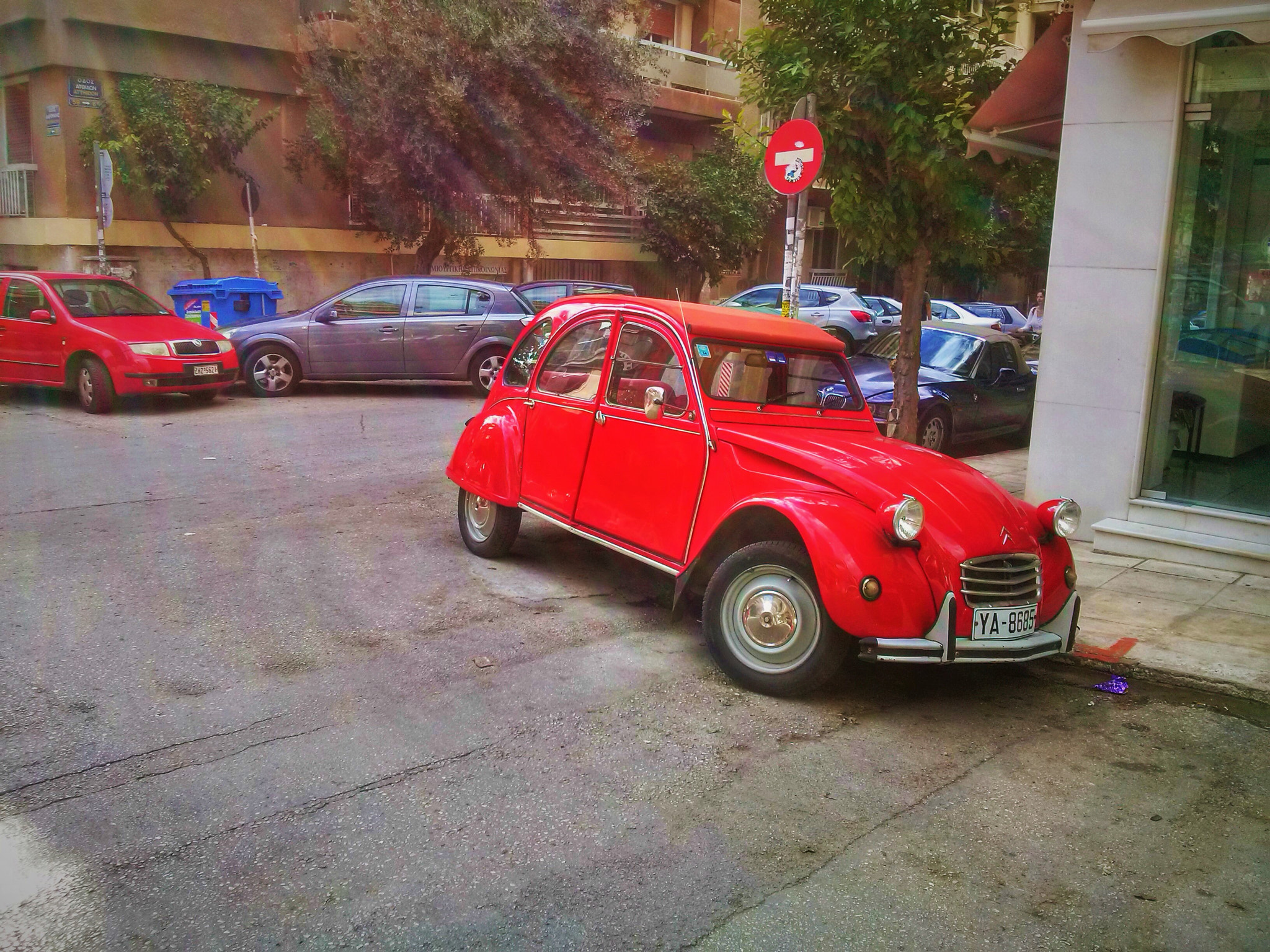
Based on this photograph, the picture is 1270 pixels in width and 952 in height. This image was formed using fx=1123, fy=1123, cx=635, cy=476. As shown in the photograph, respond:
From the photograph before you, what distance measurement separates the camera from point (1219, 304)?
26.4ft

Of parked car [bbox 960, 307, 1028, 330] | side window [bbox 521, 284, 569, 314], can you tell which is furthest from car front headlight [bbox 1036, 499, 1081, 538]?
parked car [bbox 960, 307, 1028, 330]

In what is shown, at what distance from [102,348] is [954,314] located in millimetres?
22006

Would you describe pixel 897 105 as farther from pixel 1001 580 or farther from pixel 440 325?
pixel 440 325

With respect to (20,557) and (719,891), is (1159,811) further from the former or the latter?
(20,557)

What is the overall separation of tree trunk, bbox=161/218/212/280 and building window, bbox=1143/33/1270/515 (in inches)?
652

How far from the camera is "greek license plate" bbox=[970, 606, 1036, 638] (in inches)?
192

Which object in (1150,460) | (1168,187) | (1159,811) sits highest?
(1168,187)

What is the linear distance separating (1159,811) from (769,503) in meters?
2.00

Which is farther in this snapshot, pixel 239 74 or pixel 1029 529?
pixel 239 74

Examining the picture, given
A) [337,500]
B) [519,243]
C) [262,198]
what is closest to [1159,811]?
[337,500]

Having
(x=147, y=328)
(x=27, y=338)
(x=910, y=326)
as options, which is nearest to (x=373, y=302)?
(x=147, y=328)

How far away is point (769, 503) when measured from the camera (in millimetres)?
5172

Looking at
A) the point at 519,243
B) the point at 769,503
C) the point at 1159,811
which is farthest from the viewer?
the point at 519,243

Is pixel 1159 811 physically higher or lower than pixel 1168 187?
lower
